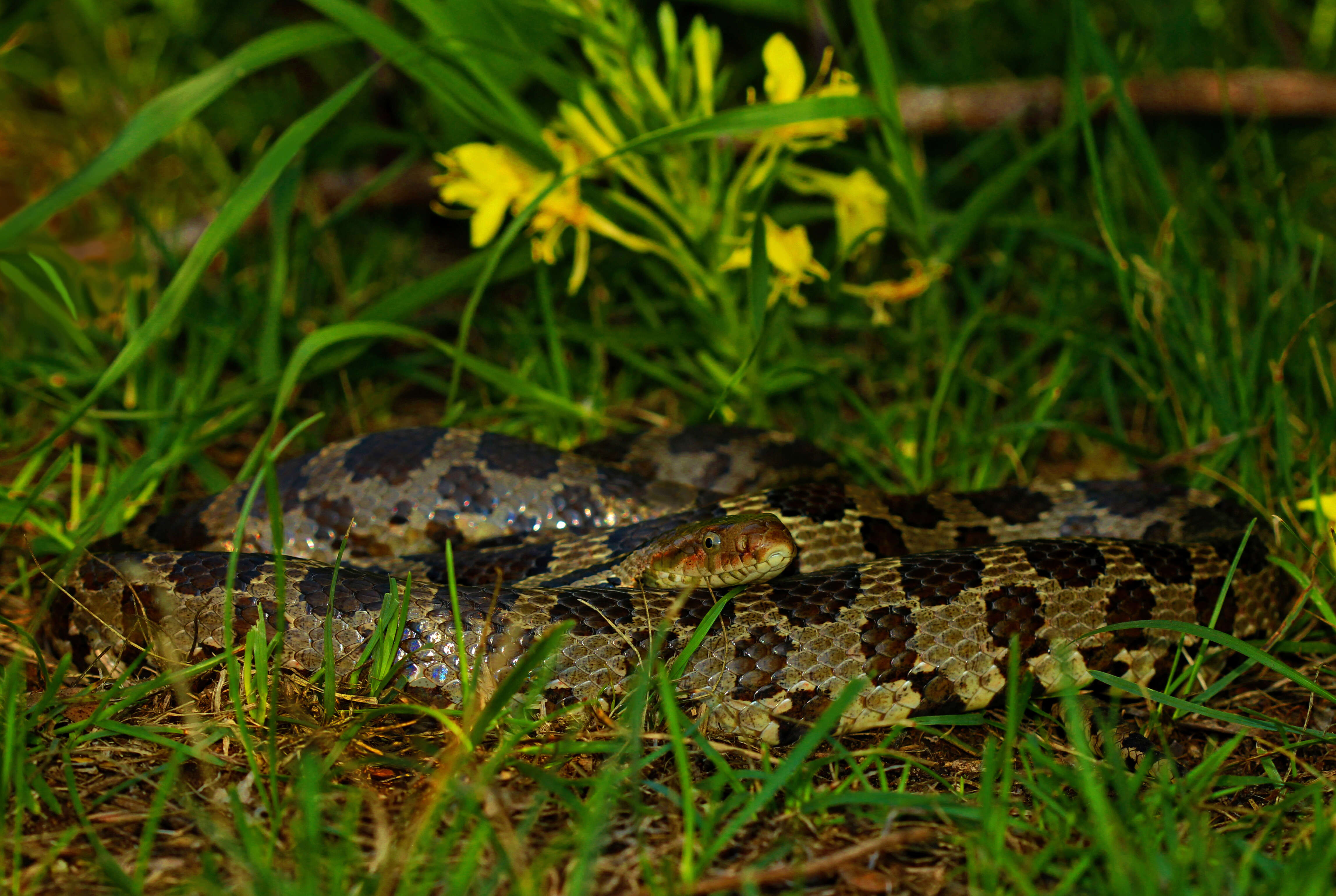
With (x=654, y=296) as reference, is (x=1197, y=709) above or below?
below

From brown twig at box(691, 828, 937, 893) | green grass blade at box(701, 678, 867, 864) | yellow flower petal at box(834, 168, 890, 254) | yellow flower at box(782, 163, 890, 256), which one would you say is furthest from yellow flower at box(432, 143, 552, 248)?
brown twig at box(691, 828, 937, 893)

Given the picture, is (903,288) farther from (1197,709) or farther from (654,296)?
(1197,709)

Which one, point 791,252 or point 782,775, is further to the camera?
point 791,252

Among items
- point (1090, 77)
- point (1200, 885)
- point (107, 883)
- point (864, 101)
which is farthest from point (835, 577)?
point (1090, 77)

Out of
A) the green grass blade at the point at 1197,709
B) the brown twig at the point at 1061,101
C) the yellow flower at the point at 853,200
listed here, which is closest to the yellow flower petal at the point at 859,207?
the yellow flower at the point at 853,200

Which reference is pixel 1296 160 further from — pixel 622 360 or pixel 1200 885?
pixel 1200 885

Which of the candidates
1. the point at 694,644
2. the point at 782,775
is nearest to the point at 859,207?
the point at 694,644
